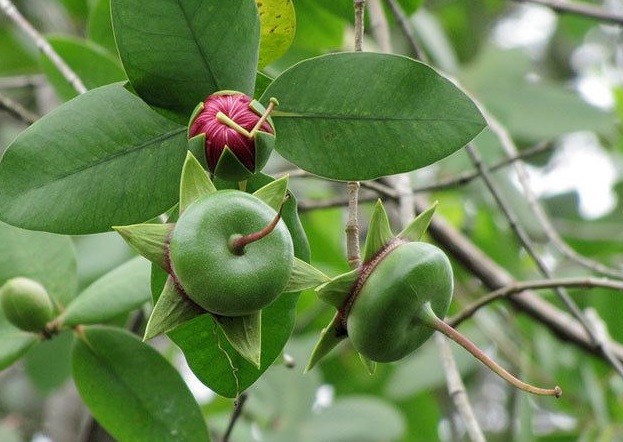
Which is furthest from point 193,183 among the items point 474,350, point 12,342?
point 12,342

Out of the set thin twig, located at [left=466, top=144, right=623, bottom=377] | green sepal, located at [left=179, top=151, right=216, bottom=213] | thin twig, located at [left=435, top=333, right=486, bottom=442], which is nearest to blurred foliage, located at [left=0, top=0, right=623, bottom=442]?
thin twig, located at [left=466, top=144, right=623, bottom=377]

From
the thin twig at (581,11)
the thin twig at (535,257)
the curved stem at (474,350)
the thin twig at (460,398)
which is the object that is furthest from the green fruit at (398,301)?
the thin twig at (581,11)

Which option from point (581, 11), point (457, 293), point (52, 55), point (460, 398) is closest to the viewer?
point (460, 398)

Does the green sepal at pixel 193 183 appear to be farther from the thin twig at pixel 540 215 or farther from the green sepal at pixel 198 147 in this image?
the thin twig at pixel 540 215

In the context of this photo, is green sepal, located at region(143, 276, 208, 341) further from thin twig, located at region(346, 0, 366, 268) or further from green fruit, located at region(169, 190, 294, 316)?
thin twig, located at region(346, 0, 366, 268)

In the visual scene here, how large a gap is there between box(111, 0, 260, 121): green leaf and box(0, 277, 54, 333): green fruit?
1.17ft

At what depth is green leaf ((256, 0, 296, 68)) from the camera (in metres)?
1.02

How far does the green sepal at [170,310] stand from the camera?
0.77m

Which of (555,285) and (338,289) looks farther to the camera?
(555,285)

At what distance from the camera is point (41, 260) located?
121 centimetres

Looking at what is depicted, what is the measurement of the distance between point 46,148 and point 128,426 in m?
0.35

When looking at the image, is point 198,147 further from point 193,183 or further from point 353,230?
point 353,230

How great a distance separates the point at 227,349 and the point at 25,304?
30cm

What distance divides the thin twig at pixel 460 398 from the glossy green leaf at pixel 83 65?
52cm
